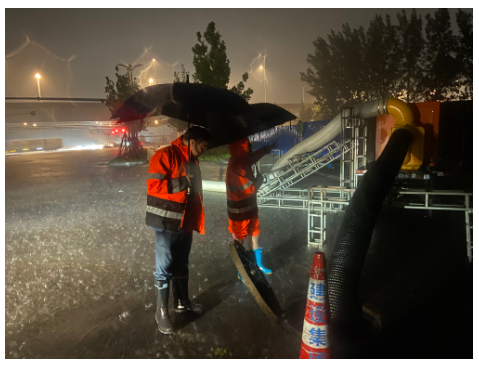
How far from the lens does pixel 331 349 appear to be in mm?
2727

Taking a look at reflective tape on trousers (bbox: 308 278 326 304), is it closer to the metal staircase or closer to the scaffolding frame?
the scaffolding frame

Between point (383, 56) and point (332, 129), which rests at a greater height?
point (383, 56)

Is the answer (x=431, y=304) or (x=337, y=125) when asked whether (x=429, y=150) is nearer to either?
(x=337, y=125)

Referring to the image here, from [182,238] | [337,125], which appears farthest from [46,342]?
[337,125]

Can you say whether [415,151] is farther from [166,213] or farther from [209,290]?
[166,213]

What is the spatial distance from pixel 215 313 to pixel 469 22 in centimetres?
2187

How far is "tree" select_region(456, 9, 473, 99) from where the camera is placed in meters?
18.0

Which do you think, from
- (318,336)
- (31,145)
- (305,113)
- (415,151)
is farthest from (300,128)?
(31,145)

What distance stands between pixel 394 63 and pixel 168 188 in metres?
22.2

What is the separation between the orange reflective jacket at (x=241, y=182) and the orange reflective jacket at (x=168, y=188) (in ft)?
3.23

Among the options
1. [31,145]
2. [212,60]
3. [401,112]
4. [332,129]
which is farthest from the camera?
[31,145]

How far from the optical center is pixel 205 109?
3.37 metres

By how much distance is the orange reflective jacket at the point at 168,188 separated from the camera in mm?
3215

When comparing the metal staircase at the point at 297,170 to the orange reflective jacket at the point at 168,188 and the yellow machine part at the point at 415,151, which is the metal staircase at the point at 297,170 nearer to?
the yellow machine part at the point at 415,151
